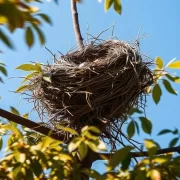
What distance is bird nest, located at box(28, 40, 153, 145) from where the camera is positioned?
189 centimetres

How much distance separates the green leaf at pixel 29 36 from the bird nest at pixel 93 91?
932 mm

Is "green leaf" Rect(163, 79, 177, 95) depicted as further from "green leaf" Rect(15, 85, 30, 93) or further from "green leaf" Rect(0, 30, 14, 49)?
"green leaf" Rect(0, 30, 14, 49)

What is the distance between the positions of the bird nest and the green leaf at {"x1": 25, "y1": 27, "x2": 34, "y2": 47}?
932mm

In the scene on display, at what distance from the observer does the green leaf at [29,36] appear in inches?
35.2

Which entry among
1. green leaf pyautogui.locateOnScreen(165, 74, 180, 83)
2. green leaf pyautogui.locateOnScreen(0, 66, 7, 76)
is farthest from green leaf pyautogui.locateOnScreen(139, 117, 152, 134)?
green leaf pyautogui.locateOnScreen(0, 66, 7, 76)

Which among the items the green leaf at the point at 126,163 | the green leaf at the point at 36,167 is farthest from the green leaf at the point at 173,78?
the green leaf at the point at 36,167

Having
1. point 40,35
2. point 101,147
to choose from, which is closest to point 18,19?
point 40,35

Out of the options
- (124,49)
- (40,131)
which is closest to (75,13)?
(124,49)

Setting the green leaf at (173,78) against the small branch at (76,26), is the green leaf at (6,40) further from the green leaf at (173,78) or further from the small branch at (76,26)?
the small branch at (76,26)

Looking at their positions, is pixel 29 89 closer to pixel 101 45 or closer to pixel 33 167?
pixel 101 45

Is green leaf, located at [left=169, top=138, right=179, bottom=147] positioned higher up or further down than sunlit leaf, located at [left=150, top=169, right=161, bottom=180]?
higher up

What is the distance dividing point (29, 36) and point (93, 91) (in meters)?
1.01

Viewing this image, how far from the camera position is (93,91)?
1900mm

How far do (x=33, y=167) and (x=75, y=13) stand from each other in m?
1.31
